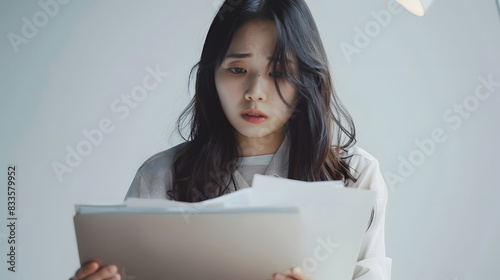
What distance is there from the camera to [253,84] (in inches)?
46.6

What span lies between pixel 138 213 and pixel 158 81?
1.20 m

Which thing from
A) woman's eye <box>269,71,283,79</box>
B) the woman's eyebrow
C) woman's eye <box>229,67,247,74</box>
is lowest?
woman's eye <box>269,71,283,79</box>

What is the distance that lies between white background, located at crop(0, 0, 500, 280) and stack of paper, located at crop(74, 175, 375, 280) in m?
1.08

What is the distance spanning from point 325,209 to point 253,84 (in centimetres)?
41

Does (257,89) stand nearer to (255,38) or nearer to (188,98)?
(255,38)

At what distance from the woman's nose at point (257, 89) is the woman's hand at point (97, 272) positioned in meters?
0.49

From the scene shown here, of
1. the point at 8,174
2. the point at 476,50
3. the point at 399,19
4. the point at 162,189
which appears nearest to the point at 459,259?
the point at 476,50

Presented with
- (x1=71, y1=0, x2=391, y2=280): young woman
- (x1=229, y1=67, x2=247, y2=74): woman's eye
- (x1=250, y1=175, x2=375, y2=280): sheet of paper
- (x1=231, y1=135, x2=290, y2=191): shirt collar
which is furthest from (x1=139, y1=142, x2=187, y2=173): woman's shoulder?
(x1=250, y1=175, x2=375, y2=280): sheet of paper

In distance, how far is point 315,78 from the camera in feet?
4.25

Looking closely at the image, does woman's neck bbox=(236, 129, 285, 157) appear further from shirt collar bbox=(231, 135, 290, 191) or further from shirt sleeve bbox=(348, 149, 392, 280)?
shirt sleeve bbox=(348, 149, 392, 280)

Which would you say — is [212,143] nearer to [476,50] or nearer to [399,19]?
[399,19]

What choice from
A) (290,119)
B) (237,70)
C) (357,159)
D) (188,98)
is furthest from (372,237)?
(188,98)

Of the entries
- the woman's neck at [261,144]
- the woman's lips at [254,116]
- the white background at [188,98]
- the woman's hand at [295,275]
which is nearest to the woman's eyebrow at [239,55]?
the woman's lips at [254,116]

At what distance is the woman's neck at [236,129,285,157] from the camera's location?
1342 millimetres
